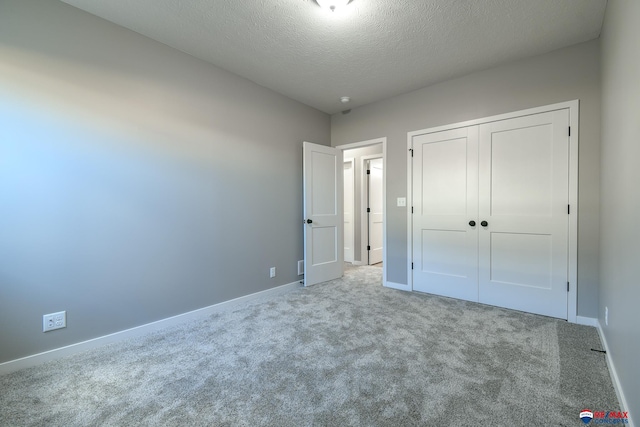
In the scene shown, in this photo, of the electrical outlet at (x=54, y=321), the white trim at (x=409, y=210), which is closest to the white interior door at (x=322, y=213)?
the white trim at (x=409, y=210)

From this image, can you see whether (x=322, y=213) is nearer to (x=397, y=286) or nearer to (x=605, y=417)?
(x=397, y=286)

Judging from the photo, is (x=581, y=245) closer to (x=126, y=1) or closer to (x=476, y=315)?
(x=476, y=315)

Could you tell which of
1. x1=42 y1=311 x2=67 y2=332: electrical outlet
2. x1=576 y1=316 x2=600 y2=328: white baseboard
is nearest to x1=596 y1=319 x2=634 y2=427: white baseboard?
x1=576 y1=316 x2=600 y2=328: white baseboard

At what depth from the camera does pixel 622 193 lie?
1.56m

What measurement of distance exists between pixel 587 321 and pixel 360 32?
329cm

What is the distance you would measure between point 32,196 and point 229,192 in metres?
1.51

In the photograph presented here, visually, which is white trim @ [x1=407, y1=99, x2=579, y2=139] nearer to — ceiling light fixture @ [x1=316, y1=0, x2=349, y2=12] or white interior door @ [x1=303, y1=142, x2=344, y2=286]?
white interior door @ [x1=303, y1=142, x2=344, y2=286]

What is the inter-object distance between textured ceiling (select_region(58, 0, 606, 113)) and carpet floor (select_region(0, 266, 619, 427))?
8.44 feet

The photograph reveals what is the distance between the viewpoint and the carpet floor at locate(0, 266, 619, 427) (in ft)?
4.66

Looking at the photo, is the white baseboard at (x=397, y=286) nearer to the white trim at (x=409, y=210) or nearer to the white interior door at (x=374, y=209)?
the white trim at (x=409, y=210)

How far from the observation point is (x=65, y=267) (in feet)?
6.68

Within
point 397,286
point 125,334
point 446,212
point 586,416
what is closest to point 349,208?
point 397,286

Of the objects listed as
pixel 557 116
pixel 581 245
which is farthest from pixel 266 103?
pixel 581 245

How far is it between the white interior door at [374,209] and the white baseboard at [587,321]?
3.16 m
